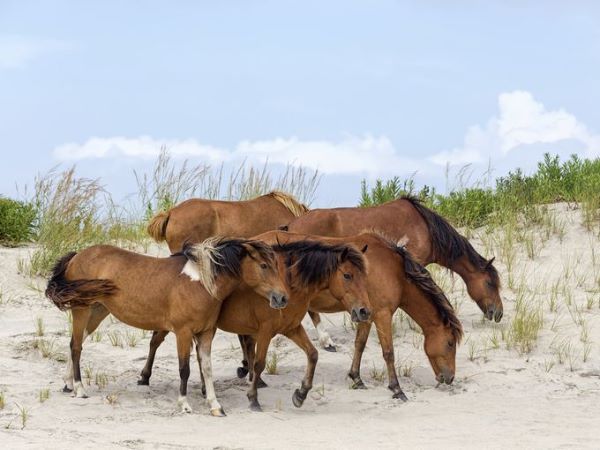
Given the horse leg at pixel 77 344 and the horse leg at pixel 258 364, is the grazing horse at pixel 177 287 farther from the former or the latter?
the horse leg at pixel 258 364

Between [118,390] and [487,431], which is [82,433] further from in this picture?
[487,431]

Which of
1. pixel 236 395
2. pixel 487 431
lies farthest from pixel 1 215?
pixel 487 431

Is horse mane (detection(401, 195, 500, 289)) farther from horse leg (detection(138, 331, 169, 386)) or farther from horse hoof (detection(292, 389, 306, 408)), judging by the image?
horse leg (detection(138, 331, 169, 386))

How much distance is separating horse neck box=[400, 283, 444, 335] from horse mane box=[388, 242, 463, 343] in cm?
4

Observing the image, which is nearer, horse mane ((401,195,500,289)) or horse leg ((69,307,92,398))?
horse leg ((69,307,92,398))

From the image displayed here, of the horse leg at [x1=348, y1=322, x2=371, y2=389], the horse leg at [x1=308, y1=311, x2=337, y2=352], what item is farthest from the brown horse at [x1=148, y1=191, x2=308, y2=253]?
the horse leg at [x1=348, y1=322, x2=371, y2=389]

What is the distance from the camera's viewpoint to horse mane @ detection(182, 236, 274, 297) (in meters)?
8.08

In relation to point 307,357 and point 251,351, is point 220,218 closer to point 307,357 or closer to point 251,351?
point 251,351

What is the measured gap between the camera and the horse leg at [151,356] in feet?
29.8

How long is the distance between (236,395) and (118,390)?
3.43 feet

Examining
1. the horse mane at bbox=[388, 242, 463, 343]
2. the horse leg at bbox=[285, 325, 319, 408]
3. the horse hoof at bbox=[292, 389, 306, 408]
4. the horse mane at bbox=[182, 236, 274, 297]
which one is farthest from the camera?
the horse mane at bbox=[388, 242, 463, 343]

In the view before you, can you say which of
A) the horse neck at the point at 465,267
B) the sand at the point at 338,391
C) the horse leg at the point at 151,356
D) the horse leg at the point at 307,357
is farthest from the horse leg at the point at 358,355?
the horse leg at the point at 151,356

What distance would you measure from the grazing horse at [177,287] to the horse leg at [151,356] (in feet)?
2.18

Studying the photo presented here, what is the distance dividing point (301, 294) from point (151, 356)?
1650 millimetres
